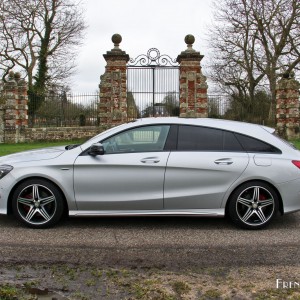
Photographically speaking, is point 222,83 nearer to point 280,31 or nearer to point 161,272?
point 280,31

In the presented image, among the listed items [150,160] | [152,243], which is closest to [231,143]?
[150,160]

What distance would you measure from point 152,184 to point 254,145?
150cm

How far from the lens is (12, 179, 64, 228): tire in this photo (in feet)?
17.8

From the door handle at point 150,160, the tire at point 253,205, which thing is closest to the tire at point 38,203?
the door handle at point 150,160

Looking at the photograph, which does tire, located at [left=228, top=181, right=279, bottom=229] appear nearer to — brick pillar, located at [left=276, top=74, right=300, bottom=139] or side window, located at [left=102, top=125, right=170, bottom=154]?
side window, located at [left=102, top=125, right=170, bottom=154]

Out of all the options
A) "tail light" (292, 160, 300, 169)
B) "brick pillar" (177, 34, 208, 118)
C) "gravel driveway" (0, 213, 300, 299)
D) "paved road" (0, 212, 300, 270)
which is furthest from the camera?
"brick pillar" (177, 34, 208, 118)

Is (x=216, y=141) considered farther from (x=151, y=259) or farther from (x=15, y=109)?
(x=15, y=109)

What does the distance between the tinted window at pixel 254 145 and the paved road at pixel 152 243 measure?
3.52 ft

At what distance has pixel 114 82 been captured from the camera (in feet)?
68.3

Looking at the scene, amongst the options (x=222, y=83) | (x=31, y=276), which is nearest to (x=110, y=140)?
(x=31, y=276)

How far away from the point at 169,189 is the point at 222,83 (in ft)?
90.3

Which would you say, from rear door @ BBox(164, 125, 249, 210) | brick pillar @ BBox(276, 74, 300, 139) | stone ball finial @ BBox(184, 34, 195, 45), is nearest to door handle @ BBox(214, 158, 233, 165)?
rear door @ BBox(164, 125, 249, 210)

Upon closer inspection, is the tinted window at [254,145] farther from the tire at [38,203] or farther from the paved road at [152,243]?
the tire at [38,203]

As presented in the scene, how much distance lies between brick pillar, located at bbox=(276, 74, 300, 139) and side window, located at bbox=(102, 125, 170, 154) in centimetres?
1592
